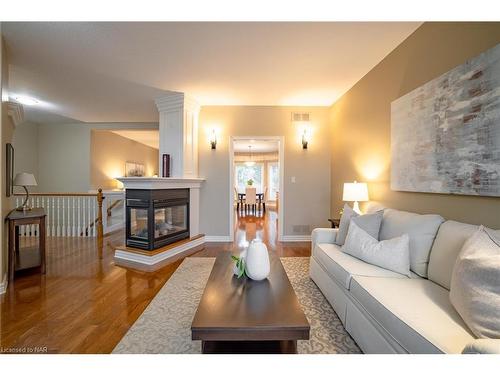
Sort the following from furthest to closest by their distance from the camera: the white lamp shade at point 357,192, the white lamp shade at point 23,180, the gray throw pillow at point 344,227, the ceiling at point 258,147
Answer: the ceiling at point 258,147
the white lamp shade at point 23,180
the white lamp shade at point 357,192
the gray throw pillow at point 344,227

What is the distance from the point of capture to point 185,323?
5.86 ft

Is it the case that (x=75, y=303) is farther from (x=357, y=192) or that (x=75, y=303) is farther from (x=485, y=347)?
(x=357, y=192)

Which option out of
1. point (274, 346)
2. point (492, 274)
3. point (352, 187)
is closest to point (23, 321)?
point (274, 346)

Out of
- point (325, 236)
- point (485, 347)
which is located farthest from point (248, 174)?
point (485, 347)

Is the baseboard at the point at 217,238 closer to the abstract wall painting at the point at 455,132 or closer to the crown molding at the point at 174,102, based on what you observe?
the crown molding at the point at 174,102

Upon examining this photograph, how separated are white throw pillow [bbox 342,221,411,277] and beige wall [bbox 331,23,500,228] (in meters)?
0.48

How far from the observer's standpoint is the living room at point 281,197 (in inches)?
50.8

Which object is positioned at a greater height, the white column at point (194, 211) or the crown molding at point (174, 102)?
the crown molding at point (174, 102)

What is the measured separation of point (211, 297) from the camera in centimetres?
139

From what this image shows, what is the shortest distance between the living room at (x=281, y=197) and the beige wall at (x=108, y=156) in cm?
107

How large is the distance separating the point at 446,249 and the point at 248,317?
1379mm

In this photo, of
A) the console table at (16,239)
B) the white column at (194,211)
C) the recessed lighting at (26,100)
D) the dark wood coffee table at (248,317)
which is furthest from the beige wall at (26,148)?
the dark wood coffee table at (248,317)
